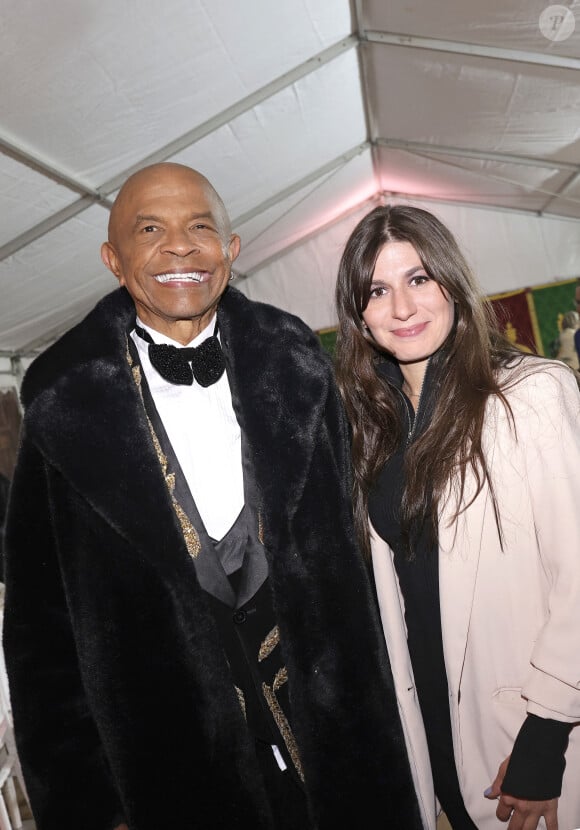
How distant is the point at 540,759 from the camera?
4.46ft

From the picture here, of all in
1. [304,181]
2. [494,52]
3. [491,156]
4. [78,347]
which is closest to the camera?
[78,347]

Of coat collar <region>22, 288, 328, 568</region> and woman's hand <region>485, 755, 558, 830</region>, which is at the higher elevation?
coat collar <region>22, 288, 328, 568</region>

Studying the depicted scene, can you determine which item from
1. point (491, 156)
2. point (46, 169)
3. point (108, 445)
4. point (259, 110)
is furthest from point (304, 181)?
point (108, 445)

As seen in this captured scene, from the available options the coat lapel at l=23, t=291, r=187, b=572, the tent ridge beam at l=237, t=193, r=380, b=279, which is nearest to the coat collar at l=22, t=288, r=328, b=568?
the coat lapel at l=23, t=291, r=187, b=572

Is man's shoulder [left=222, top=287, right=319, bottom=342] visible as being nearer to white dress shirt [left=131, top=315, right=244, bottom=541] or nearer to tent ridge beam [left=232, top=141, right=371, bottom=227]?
white dress shirt [left=131, top=315, right=244, bottom=541]

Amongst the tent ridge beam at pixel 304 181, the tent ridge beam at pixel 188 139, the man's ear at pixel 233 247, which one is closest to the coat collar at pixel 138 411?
the man's ear at pixel 233 247

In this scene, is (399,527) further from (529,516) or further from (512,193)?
(512,193)

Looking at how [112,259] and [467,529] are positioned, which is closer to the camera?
[467,529]

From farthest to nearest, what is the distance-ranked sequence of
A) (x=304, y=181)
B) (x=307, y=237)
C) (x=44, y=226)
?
1. (x=307, y=237)
2. (x=304, y=181)
3. (x=44, y=226)

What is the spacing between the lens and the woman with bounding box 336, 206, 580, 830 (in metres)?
1.36

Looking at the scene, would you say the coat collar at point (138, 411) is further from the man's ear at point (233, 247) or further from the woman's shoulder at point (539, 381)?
the woman's shoulder at point (539, 381)

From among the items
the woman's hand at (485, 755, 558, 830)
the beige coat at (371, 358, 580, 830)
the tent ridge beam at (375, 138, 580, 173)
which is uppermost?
the tent ridge beam at (375, 138, 580, 173)

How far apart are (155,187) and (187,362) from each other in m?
0.40

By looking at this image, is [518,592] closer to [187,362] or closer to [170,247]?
[187,362]
